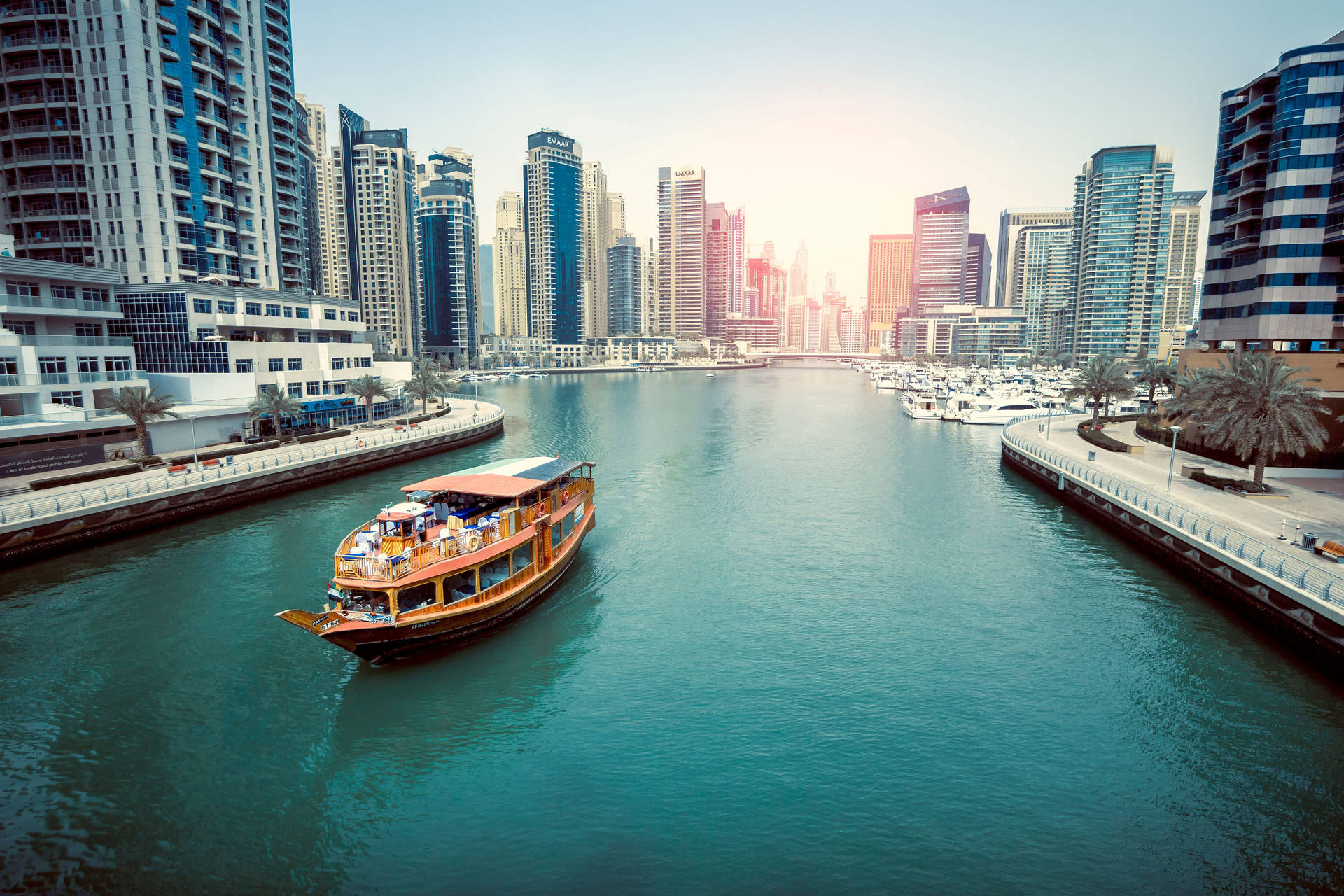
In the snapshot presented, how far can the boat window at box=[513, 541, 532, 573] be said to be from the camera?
1260 inches

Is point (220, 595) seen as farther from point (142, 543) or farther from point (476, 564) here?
point (476, 564)

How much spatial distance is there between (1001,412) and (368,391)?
91286 millimetres

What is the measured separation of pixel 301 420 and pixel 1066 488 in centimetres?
7147

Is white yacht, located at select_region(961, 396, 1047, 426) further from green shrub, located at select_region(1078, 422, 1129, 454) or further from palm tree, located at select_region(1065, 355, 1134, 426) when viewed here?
green shrub, located at select_region(1078, 422, 1129, 454)

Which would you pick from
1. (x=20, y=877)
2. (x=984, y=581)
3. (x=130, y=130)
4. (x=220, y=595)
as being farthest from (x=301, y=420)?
(x=984, y=581)

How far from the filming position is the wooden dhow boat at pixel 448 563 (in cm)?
2470

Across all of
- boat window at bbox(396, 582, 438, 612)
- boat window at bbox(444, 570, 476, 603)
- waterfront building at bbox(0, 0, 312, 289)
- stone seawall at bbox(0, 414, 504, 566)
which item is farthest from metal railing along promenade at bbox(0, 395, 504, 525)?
waterfront building at bbox(0, 0, 312, 289)

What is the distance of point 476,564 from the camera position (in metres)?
27.3

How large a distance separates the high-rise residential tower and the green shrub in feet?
42.2

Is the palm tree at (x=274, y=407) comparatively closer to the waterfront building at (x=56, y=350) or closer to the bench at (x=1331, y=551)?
the waterfront building at (x=56, y=350)

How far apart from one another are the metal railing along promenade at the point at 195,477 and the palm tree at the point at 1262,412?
66388 mm

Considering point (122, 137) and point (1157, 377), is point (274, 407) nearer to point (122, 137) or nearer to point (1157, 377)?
→ point (122, 137)

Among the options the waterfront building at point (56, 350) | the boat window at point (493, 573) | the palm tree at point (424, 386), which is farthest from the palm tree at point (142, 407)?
the boat window at point (493, 573)

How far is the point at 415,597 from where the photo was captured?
2603 centimetres
